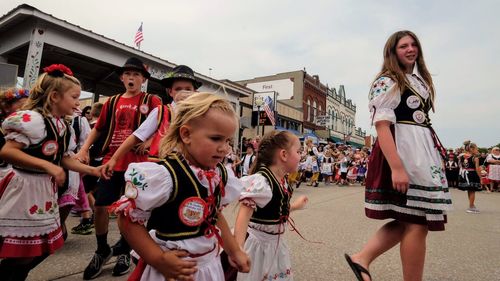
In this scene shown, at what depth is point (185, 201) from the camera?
1278mm

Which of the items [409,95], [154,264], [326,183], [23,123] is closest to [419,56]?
[409,95]

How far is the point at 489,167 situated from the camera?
14.3m

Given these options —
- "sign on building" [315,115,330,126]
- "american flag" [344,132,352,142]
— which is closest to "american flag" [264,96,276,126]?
"sign on building" [315,115,330,126]

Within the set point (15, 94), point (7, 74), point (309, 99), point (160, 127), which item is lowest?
point (160, 127)

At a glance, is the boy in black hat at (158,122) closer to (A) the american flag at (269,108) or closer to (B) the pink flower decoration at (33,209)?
(B) the pink flower decoration at (33,209)

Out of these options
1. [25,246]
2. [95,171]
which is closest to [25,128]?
[95,171]

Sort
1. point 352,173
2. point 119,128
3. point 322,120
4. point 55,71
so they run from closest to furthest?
point 55,71 → point 119,128 → point 352,173 → point 322,120

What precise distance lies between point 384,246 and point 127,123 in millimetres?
2438

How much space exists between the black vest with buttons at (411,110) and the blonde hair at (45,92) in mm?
2442

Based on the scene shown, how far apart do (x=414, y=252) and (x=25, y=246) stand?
8.19 feet

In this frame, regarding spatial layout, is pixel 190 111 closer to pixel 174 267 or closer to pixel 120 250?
pixel 174 267

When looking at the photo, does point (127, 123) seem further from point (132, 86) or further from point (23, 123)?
point (23, 123)

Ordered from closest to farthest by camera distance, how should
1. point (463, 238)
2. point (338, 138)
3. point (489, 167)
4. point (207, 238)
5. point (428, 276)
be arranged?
point (207, 238) < point (428, 276) < point (463, 238) < point (489, 167) < point (338, 138)

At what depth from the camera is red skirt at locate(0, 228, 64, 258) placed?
188 cm
